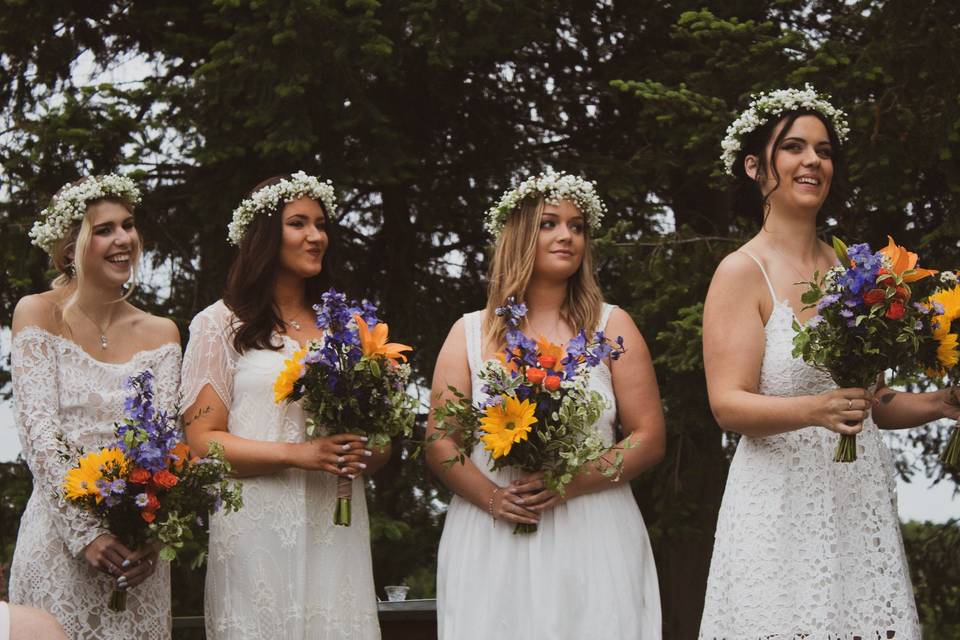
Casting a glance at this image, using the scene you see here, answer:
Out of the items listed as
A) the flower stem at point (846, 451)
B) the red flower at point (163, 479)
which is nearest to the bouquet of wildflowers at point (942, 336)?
the flower stem at point (846, 451)

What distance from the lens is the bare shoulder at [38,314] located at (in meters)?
5.11

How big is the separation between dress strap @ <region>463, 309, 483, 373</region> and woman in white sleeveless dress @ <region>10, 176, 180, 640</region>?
125cm

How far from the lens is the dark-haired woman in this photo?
501cm

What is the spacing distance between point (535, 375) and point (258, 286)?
5.02ft

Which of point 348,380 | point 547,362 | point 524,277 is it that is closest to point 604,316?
point 524,277

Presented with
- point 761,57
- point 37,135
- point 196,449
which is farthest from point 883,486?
point 37,135

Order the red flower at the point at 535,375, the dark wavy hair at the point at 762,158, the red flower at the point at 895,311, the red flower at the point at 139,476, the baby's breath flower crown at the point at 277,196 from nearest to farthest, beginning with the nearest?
the red flower at the point at 895,311, the red flower at the point at 139,476, the red flower at the point at 535,375, the dark wavy hair at the point at 762,158, the baby's breath flower crown at the point at 277,196

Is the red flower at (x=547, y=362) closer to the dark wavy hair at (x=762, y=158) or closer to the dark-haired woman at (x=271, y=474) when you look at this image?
the dark-haired woman at (x=271, y=474)

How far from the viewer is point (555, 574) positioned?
16.2 feet

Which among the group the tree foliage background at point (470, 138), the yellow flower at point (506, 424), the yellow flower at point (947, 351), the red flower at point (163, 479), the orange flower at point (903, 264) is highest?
the tree foliage background at point (470, 138)

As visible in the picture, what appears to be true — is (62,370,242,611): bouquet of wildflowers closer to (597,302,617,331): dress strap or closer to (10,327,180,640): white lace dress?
(10,327,180,640): white lace dress

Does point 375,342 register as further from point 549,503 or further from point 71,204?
point 71,204

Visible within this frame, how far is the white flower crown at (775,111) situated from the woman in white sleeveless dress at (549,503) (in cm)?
77

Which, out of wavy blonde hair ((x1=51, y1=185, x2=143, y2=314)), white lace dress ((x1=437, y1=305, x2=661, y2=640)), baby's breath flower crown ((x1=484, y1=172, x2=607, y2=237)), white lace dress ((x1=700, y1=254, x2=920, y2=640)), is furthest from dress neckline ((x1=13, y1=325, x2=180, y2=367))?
white lace dress ((x1=700, y1=254, x2=920, y2=640))
